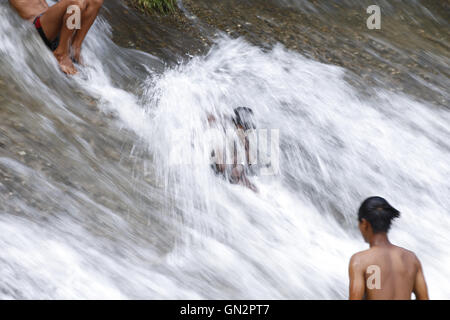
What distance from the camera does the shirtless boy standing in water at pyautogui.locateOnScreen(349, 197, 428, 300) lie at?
143 inches

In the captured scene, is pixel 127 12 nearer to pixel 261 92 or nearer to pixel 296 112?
pixel 261 92

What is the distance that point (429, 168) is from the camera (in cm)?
651

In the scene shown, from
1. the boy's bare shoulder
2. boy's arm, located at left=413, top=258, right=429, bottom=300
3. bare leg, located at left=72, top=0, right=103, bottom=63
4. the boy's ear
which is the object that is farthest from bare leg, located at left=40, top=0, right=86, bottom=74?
boy's arm, located at left=413, top=258, right=429, bottom=300

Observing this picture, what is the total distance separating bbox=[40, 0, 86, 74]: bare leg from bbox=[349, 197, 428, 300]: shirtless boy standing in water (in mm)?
3467

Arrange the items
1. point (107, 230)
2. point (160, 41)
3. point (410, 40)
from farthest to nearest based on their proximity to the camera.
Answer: point (410, 40)
point (160, 41)
point (107, 230)

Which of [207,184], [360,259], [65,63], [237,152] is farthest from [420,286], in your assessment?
[65,63]

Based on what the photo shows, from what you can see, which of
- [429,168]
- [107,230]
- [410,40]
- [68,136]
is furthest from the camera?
[410,40]

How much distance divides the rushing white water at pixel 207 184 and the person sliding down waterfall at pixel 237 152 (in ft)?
0.33

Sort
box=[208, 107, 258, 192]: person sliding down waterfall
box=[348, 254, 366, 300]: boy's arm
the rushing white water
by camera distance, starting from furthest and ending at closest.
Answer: box=[208, 107, 258, 192]: person sliding down waterfall < the rushing white water < box=[348, 254, 366, 300]: boy's arm

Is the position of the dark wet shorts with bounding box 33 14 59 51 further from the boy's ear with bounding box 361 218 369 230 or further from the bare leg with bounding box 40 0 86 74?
the boy's ear with bounding box 361 218 369 230

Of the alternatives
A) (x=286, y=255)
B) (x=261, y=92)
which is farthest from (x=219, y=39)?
(x=286, y=255)

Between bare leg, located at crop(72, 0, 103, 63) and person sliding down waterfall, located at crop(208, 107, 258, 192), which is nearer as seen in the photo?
person sliding down waterfall, located at crop(208, 107, 258, 192)

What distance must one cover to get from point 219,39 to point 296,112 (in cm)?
185

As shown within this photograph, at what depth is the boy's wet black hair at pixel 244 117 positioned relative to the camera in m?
6.10
